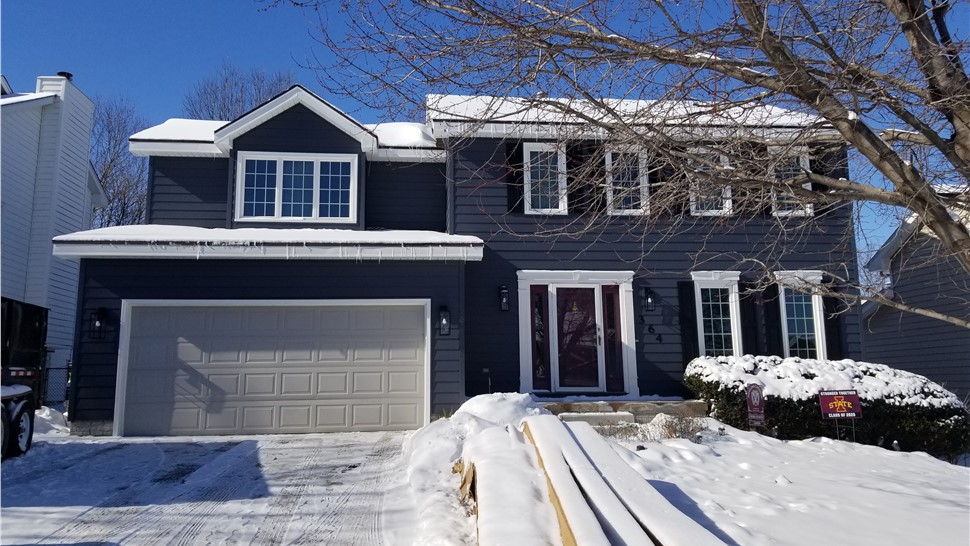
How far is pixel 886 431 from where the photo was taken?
30.7ft

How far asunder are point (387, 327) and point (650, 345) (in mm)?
4615

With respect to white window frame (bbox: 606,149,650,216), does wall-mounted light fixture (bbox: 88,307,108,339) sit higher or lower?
lower

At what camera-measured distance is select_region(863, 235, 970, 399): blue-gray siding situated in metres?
13.7

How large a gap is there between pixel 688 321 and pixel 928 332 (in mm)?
7345

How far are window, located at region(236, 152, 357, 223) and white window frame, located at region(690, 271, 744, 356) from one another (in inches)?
250

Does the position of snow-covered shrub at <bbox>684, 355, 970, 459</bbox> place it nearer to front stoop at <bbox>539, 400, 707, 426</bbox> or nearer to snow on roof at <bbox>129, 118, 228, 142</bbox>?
front stoop at <bbox>539, 400, 707, 426</bbox>

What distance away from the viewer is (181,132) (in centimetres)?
1247

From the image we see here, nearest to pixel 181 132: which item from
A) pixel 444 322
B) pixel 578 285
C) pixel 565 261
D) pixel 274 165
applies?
pixel 274 165

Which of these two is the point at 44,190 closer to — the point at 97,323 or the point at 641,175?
the point at 97,323

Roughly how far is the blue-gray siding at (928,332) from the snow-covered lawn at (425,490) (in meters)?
7.16

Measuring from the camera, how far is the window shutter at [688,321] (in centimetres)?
1149

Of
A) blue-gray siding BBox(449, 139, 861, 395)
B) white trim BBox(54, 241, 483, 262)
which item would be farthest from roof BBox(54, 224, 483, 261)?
blue-gray siding BBox(449, 139, 861, 395)

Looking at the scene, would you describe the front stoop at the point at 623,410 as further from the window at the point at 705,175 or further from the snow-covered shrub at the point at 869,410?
the window at the point at 705,175

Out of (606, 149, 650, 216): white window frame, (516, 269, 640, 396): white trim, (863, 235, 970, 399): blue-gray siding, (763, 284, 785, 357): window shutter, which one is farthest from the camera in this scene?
(863, 235, 970, 399): blue-gray siding
